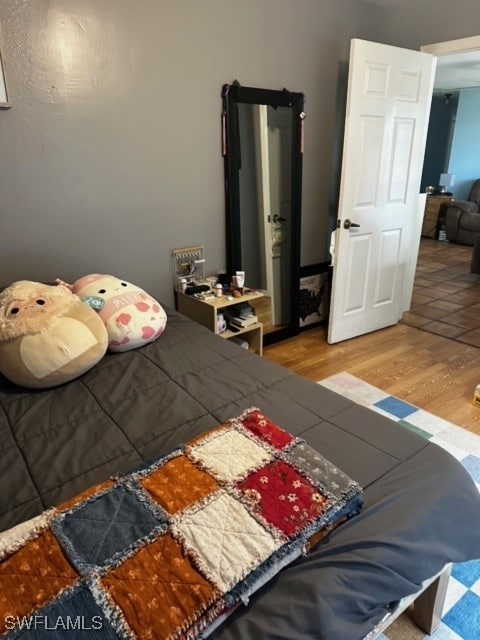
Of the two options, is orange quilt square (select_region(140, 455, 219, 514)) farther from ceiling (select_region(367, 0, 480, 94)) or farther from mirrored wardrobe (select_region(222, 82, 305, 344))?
ceiling (select_region(367, 0, 480, 94))

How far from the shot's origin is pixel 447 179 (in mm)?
6984

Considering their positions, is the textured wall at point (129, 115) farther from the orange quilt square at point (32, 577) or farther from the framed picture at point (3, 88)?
the orange quilt square at point (32, 577)

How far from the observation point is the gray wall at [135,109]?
6.53 ft

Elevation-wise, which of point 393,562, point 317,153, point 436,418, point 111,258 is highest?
point 317,153

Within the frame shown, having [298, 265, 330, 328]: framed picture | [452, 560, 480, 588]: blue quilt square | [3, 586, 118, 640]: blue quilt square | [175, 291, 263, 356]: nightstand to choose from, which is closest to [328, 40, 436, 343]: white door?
[298, 265, 330, 328]: framed picture

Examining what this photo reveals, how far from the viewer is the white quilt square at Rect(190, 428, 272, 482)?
995 mm

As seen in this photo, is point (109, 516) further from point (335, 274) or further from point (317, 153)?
point (317, 153)

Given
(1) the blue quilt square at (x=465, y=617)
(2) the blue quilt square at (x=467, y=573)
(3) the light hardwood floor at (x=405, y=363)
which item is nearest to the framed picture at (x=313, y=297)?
(3) the light hardwood floor at (x=405, y=363)

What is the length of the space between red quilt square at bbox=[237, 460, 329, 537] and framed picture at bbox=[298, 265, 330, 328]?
2489 millimetres

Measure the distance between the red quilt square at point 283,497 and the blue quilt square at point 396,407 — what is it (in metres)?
1.59

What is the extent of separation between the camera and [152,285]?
102 inches

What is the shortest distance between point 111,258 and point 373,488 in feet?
6.17

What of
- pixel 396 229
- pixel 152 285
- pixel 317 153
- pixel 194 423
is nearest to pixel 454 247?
pixel 396 229

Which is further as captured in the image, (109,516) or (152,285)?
(152,285)
